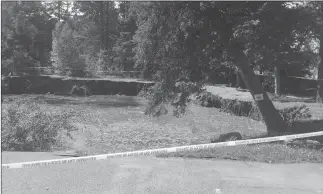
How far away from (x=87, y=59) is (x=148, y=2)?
3111cm

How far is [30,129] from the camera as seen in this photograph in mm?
9625

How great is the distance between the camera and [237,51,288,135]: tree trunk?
458 inches

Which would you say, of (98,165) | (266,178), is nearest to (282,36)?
(266,178)

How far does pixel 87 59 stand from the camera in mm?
41594

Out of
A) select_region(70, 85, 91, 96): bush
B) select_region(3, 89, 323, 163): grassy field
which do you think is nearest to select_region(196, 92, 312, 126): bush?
select_region(3, 89, 323, 163): grassy field

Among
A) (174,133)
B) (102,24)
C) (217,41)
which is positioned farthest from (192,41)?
(102,24)

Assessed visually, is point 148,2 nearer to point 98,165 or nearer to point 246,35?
point 246,35

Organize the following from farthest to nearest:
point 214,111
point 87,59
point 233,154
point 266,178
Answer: point 87,59 → point 214,111 → point 233,154 → point 266,178

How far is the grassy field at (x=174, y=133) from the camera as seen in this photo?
7.55m

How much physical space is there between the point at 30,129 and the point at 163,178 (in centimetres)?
480

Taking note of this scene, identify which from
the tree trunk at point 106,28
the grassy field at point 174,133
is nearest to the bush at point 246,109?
the grassy field at point 174,133

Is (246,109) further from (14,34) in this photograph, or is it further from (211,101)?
(14,34)

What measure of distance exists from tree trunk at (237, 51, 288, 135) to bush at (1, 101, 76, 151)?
4.92 meters

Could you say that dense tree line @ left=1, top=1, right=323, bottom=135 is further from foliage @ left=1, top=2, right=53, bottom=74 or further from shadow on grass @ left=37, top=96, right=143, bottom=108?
shadow on grass @ left=37, top=96, right=143, bottom=108
